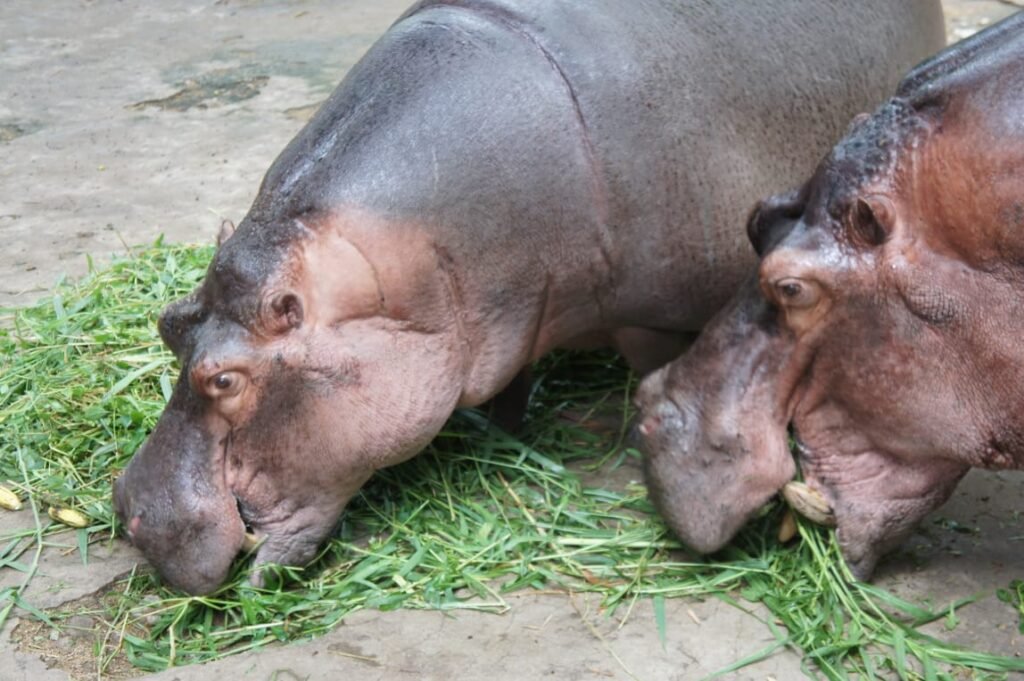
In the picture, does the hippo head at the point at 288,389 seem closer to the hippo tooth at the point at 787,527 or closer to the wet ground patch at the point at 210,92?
the hippo tooth at the point at 787,527

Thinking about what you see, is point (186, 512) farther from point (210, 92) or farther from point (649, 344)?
point (210, 92)

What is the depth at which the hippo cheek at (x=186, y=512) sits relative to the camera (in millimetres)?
3064

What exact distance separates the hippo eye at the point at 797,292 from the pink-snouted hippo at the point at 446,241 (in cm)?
62

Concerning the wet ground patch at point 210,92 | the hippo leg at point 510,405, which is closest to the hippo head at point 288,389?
the hippo leg at point 510,405

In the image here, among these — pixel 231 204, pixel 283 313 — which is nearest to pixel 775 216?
pixel 283 313

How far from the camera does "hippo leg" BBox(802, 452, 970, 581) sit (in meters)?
2.79

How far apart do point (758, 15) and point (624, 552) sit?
4.58ft

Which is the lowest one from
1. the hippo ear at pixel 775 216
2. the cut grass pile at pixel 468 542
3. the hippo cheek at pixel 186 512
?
the cut grass pile at pixel 468 542

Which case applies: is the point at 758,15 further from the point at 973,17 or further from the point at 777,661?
the point at 973,17

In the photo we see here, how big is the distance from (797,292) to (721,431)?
0.33 m

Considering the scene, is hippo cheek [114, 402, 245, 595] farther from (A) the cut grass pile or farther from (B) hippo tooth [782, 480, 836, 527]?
(B) hippo tooth [782, 480, 836, 527]

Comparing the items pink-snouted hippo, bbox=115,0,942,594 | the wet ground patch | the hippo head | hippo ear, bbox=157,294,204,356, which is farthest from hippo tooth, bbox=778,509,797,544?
the wet ground patch

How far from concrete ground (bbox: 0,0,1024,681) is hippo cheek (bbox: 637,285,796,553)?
0.76ft

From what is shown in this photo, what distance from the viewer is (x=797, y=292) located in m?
2.71
